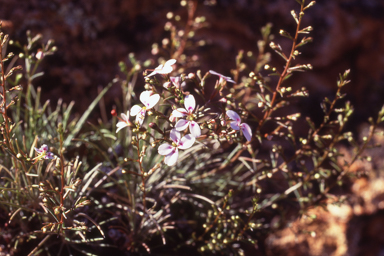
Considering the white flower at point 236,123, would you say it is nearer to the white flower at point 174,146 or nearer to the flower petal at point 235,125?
the flower petal at point 235,125

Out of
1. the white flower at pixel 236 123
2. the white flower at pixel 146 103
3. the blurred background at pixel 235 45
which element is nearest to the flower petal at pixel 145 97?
the white flower at pixel 146 103

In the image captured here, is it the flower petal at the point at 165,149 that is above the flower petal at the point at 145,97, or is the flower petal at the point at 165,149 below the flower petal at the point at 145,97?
below

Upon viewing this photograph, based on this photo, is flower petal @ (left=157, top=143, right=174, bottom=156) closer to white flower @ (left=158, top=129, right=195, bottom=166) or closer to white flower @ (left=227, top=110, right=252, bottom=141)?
white flower @ (left=158, top=129, right=195, bottom=166)

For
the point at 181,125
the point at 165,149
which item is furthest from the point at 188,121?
the point at 165,149

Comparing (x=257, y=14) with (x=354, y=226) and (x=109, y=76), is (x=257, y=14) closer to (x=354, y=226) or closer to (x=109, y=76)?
(x=109, y=76)

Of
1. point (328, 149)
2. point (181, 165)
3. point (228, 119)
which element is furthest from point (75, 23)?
point (328, 149)

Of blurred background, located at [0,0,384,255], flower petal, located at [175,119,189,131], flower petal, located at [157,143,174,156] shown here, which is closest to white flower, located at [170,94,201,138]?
flower petal, located at [175,119,189,131]

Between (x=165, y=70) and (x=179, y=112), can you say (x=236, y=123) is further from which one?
(x=165, y=70)
